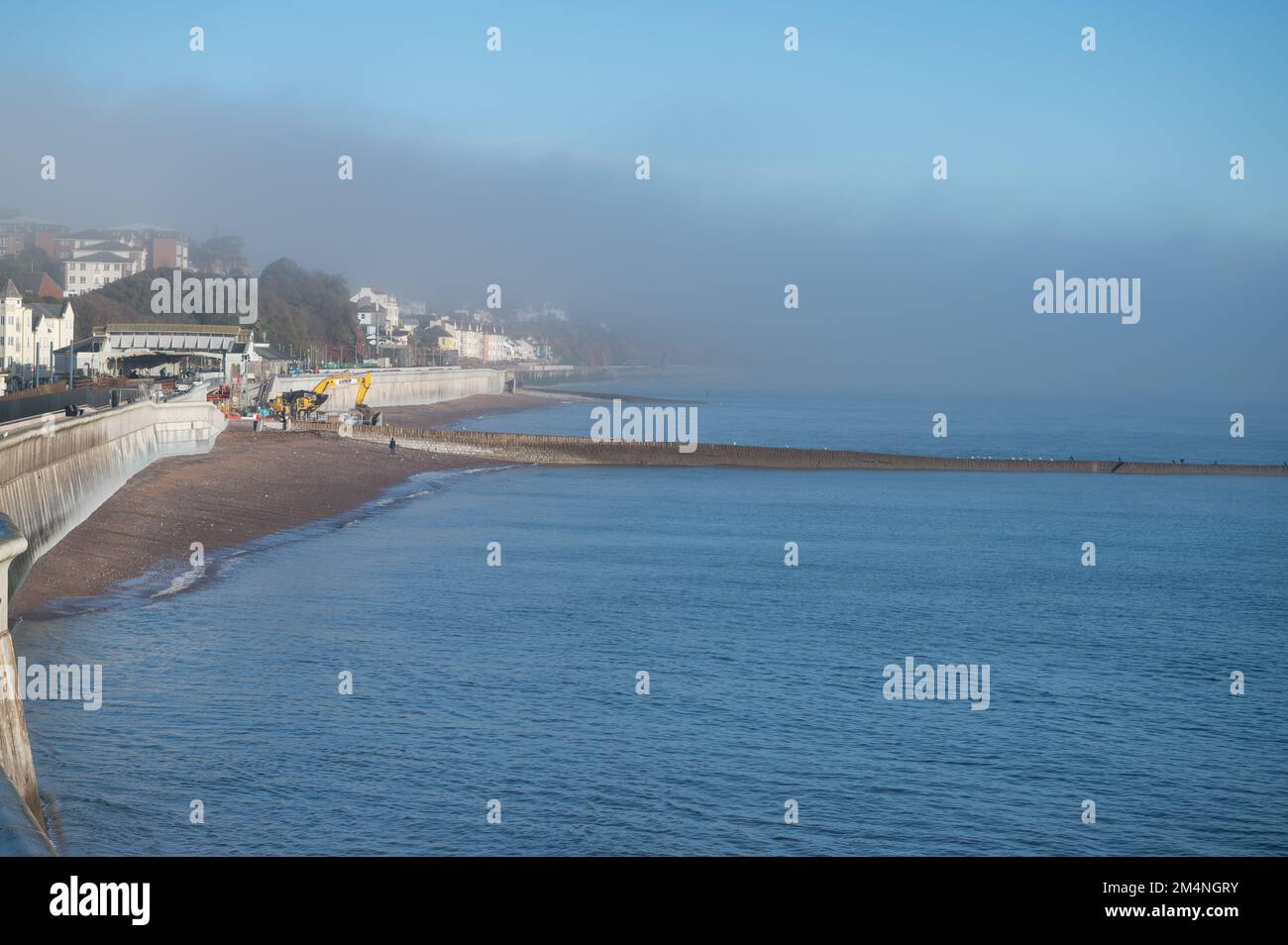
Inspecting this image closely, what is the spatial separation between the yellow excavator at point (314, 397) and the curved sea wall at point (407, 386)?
0.59 meters

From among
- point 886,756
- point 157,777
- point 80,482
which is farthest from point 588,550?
point 157,777

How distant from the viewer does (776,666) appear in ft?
93.7

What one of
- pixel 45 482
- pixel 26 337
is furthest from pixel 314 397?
pixel 45 482

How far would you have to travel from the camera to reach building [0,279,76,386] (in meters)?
83.4

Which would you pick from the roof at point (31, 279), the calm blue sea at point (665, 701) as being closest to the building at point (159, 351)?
the calm blue sea at point (665, 701)

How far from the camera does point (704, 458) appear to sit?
3536 inches

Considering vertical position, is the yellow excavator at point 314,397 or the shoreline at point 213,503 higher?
the yellow excavator at point 314,397

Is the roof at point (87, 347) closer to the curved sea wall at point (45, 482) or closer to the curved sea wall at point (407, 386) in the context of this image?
the curved sea wall at point (407, 386)

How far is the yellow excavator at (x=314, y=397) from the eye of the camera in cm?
8644

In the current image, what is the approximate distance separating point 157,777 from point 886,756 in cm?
1092

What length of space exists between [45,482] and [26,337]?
62.4 m

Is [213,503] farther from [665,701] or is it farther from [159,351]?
[159,351]

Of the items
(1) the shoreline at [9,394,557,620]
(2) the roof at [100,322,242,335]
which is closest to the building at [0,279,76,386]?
(2) the roof at [100,322,242,335]
